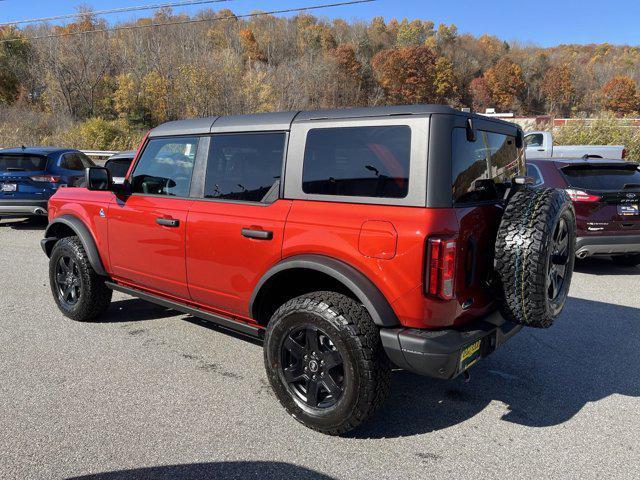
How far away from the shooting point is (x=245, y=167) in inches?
140

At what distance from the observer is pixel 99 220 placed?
177 inches

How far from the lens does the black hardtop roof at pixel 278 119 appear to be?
111 inches

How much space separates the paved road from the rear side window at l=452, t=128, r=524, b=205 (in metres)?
1.43

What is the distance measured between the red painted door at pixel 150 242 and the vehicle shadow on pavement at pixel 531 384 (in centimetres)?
184

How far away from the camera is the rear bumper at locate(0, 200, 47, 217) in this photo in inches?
394

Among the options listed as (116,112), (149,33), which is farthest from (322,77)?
→ (116,112)

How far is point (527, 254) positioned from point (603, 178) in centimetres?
479

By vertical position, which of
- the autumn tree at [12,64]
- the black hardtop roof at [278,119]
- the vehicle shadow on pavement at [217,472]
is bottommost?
the vehicle shadow on pavement at [217,472]

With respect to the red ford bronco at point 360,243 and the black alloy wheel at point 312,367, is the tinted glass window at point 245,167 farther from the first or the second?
the black alloy wheel at point 312,367

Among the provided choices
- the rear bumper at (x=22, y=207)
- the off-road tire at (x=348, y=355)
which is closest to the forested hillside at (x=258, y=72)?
the rear bumper at (x=22, y=207)

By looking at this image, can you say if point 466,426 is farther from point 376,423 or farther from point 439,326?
point 439,326

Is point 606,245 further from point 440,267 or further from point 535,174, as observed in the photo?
point 440,267

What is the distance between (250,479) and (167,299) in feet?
6.33

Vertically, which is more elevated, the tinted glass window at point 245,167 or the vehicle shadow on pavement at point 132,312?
the tinted glass window at point 245,167
